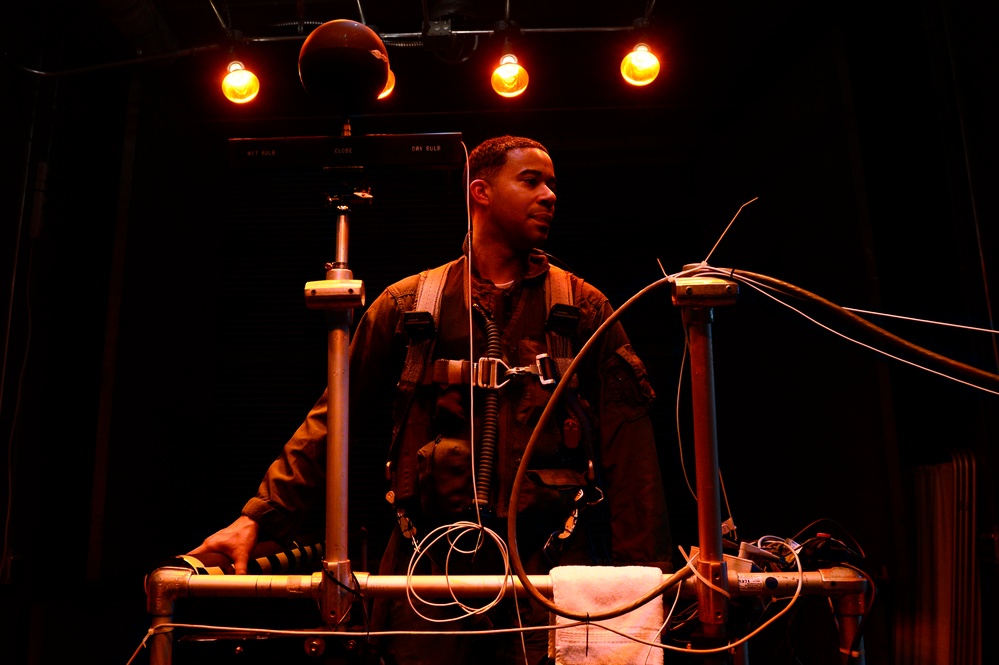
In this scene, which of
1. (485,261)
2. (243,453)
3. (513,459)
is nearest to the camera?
(513,459)

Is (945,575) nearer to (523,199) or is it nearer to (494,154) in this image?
(523,199)

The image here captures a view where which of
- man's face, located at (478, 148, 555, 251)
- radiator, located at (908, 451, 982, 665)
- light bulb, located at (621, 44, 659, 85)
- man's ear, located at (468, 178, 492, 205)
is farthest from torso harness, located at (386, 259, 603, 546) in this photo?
light bulb, located at (621, 44, 659, 85)

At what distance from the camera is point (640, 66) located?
3.86m

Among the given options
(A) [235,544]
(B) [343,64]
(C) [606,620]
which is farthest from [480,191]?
(C) [606,620]

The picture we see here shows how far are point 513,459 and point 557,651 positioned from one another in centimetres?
86

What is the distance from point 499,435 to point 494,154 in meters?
1.22

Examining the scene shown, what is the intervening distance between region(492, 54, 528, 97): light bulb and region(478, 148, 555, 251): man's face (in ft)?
4.58

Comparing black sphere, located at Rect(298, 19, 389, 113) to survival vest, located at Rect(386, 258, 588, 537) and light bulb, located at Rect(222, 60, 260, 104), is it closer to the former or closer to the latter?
survival vest, located at Rect(386, 258, 588, 537)

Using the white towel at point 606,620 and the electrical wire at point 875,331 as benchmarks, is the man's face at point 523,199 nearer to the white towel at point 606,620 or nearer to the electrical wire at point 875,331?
the electrical wire at point 875,331

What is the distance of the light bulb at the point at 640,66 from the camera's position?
12.5ft

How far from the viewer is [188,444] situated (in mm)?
4320

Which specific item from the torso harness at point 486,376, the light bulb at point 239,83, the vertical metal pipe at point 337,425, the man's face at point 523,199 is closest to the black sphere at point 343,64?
the vertical metal pipe at point 337,425

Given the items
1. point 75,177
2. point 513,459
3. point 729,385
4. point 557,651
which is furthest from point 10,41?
point 729,385

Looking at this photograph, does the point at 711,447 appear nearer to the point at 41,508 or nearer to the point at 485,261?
the point at 485,261
